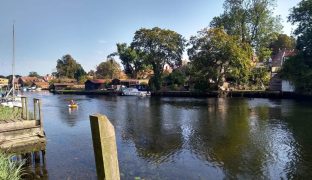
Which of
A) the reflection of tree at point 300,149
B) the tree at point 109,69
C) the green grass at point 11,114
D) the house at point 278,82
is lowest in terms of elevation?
the reflection of tree at point 300,149

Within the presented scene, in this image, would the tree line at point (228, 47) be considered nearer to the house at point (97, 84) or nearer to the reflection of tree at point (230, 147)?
the house at point (97, 84)

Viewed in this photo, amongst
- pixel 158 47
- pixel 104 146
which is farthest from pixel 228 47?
pixel 104 146

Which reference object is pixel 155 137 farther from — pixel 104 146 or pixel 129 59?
pixel 129 59

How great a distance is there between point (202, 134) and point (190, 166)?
1002cm

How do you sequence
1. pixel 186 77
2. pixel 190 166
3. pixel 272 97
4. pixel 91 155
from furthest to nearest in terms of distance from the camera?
pixel 186 77 < pixel 272 97 < pixel 91 155 < pixel 190 166

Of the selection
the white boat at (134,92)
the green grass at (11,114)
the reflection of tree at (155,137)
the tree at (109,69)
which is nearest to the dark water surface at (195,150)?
the reflection of tree at (155,137)

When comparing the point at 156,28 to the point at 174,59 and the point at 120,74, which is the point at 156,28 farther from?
the point at 120,74

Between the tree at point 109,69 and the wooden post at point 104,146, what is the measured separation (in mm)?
136025

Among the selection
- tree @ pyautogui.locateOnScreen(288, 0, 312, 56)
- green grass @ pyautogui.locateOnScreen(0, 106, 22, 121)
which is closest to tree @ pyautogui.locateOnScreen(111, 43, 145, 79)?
tree @ pyautogui.locateOnScreen(288, 0, 312, 56)

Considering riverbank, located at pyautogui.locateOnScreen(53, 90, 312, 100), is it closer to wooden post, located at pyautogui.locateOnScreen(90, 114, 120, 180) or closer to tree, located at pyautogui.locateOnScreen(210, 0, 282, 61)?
tree, located at pyautogui.locateOnScreen(210, 0, 282, 61)

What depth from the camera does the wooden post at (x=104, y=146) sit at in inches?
131

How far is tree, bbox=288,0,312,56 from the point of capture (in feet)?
205

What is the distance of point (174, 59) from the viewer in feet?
319

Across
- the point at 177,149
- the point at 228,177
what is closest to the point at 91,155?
the point at 177,149
